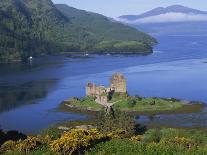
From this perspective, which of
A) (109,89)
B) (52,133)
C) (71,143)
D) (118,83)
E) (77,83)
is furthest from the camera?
(77,83)

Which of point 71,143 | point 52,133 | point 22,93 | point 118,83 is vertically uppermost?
point 71,143

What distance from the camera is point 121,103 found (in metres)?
63.2

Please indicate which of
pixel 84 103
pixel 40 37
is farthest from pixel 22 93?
pixel 40 37

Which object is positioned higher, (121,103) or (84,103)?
(121,103)

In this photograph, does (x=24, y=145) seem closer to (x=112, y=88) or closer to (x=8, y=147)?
(x=8, y=147)

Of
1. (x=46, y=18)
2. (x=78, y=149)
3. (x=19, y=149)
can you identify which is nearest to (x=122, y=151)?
(x=78, y=149)

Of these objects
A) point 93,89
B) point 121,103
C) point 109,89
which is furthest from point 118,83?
point 121,103

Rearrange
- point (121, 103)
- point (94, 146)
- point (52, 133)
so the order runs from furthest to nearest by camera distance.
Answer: point (121, 103)
point (52, 133)
point (94, 146)

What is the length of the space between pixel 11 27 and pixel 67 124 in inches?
4156

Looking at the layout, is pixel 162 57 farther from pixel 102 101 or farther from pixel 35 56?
pixel 102 101

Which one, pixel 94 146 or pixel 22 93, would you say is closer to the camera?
pixel 94 146

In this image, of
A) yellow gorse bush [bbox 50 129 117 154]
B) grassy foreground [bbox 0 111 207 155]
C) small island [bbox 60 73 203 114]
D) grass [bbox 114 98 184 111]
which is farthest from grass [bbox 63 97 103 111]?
yellow gorse bush [bbox 50 129 117 154]

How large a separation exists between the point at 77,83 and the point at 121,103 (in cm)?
2618

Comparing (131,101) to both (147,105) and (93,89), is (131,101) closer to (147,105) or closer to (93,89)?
(147,105)
